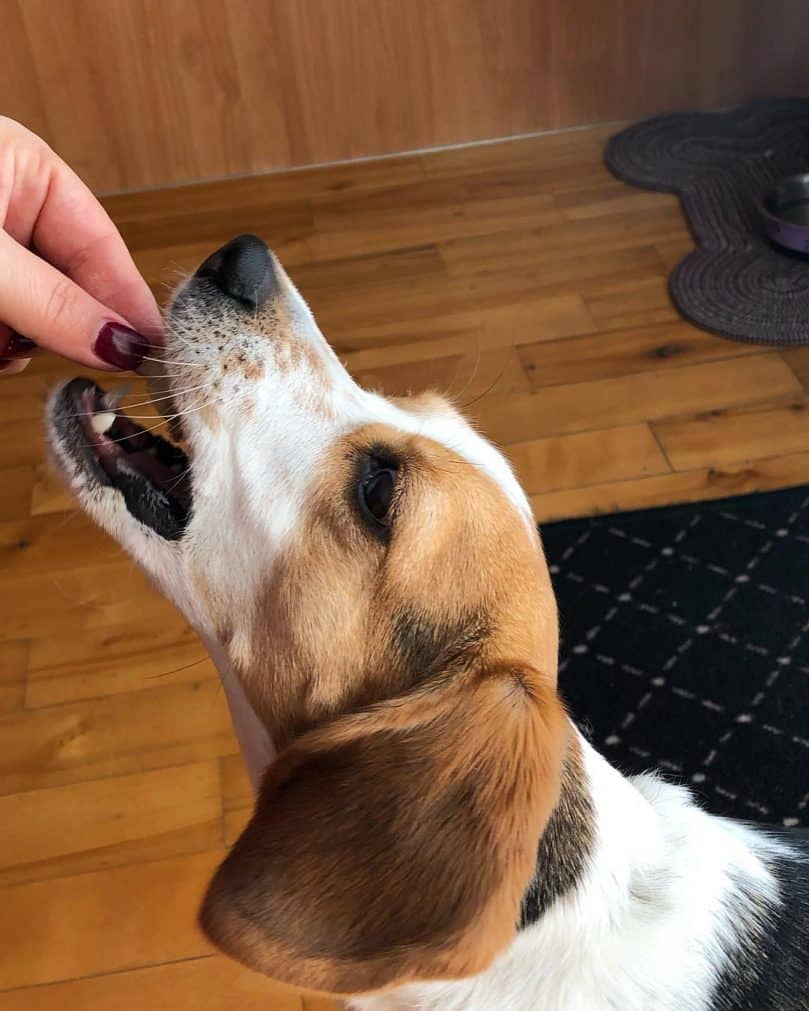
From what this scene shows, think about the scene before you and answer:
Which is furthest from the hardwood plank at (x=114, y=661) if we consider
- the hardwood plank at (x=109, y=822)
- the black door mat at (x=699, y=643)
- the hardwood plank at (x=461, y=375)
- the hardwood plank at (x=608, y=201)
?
the hardwood plank at (x=608, y=201)

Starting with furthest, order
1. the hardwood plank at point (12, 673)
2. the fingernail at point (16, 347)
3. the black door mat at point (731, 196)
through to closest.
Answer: the black door mat at point (731, 196), the hardwood plank at point (12, 673), the fingernail at point (16, 347)

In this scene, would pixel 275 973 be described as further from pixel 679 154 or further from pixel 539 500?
pixel 679 154

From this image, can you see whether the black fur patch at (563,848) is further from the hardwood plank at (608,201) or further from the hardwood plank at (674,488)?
the hardwood plank at (608,201)

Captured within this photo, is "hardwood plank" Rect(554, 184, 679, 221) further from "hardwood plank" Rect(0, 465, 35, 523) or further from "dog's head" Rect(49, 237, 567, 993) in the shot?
"dog's head" Rect(49, 237, 567, 993)

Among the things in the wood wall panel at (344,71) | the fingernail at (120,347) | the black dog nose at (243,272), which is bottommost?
the wood wall panel at (344,71)

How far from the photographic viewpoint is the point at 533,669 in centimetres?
113

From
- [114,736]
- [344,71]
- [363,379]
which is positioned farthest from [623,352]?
[114,736]

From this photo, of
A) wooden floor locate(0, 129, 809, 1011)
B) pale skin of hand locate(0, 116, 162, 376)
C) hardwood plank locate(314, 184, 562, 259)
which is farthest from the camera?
hardwood plank locate(314, 184, 562, 259)

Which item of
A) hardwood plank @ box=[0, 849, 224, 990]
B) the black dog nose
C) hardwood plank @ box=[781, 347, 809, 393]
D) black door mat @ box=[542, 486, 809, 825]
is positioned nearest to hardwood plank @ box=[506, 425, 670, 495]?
black door mat @ box=[542, 486, 809, 825]

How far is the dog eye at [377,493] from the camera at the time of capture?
3.91 feet

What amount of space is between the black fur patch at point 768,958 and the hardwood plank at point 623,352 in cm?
183

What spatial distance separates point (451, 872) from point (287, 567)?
0.40m

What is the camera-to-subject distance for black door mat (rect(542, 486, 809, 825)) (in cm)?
201

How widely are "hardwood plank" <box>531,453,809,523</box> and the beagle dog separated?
115 cm
